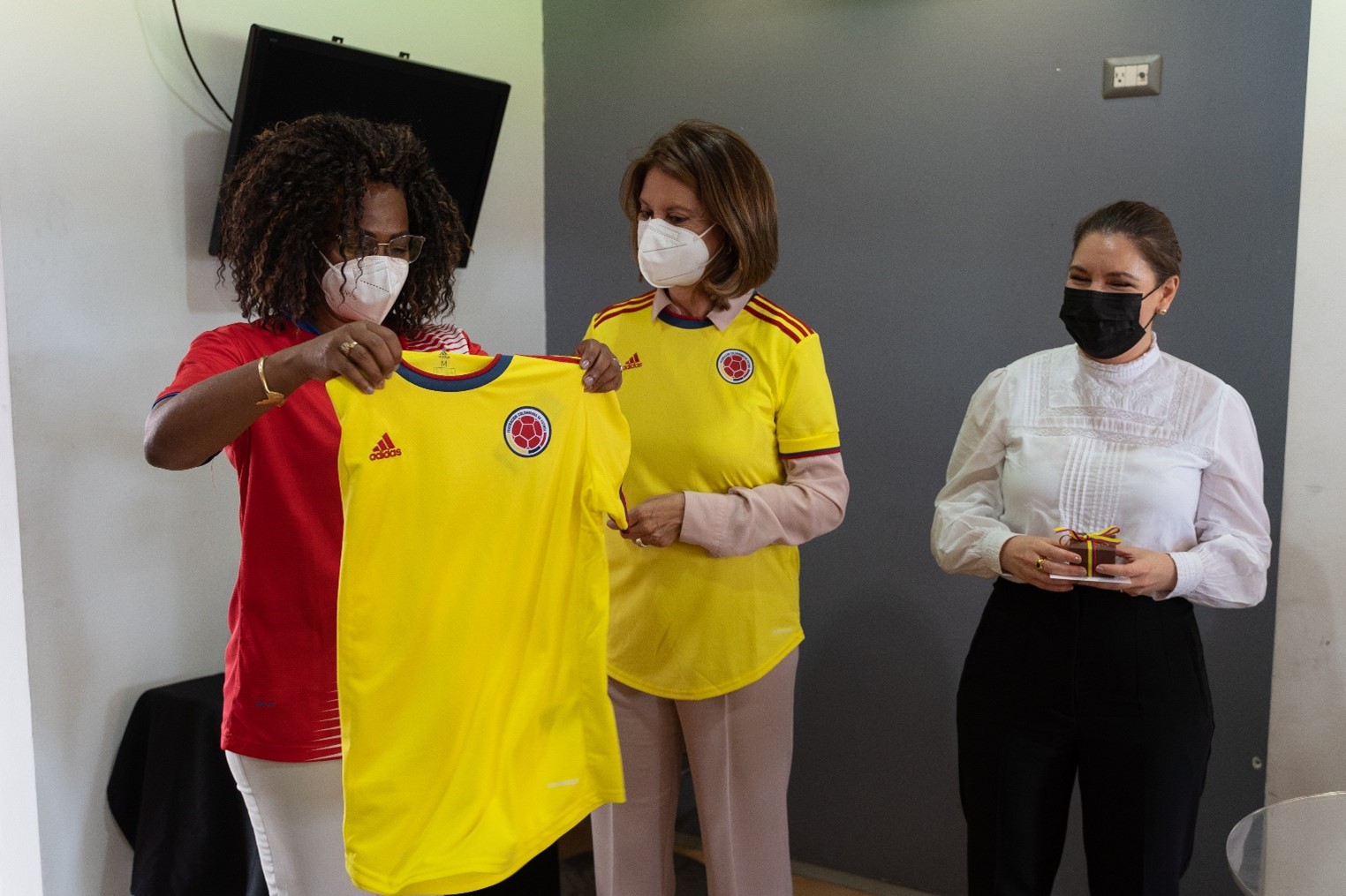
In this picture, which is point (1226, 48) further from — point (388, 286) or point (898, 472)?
point (388, 286)

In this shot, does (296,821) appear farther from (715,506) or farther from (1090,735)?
(1090,735)

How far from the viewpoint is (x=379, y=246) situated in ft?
5.26

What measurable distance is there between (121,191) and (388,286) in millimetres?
1210

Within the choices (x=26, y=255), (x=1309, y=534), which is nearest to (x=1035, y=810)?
(x=1309, y=534)

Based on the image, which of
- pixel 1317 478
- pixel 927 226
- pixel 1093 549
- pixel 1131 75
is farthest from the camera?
pixel 927 226

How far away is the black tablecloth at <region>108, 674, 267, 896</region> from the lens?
2396 millimetres

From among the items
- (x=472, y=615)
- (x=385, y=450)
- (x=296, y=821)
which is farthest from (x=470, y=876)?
(x=385, y=450)

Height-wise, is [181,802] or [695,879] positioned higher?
Result: [181,802]

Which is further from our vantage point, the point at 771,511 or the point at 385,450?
the point at 771,511

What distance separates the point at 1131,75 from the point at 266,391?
2146mm

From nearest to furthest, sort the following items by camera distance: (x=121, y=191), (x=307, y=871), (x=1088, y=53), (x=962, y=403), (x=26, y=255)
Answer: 1. (x=307, y=871)
2. (x=26, y=255)
3. (x=121, y=191)
4. (x=1088, y=53)
5. (x=962, y=403)

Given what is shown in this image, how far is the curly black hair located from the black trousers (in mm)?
1238

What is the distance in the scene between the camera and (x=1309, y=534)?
2.52 m

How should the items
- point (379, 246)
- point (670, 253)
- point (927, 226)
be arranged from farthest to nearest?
point (927, 226), point (670, 253), point (379, 246)
